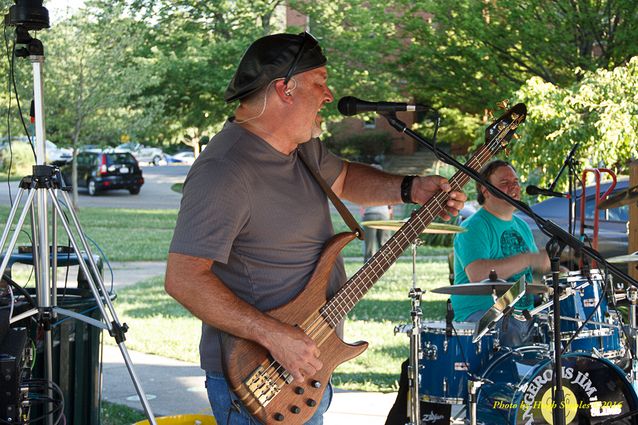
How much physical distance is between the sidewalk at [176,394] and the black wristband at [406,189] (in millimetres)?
2634

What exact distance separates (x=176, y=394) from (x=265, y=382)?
3753 millimetres

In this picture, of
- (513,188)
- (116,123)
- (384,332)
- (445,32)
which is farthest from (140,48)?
(513,188)

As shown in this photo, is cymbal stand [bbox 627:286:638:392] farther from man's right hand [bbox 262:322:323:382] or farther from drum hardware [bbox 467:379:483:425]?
man's right hand [bbox 262:322:323:382]

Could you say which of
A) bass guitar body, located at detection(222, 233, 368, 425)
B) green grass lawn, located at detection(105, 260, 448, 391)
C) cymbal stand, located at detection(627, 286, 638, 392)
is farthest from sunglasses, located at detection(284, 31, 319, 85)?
green grass lawn, located at detection(105, 260, 448, 391)

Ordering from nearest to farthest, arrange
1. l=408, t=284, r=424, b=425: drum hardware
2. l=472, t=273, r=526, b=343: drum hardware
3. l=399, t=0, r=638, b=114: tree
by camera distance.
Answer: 1. l=472, t=273, r=526, b=343: drum hardware
2. l=408, t=284, r=424, b=425: drum hardware
3. l=399, t=0, r=638, b=114: tree

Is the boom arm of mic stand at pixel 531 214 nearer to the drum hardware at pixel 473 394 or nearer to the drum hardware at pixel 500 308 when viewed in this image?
the drum hardware at pixel 500 308

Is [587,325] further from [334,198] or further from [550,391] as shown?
[334,198]

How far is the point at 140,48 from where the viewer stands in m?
24.5

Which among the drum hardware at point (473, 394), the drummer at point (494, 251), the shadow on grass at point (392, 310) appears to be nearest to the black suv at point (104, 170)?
the shadow on grass at point (392, 310)

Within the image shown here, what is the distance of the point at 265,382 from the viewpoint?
9.49 feet

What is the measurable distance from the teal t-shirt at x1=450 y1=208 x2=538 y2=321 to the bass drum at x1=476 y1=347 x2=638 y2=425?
44.0 inches

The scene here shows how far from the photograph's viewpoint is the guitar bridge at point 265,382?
2.88 meters

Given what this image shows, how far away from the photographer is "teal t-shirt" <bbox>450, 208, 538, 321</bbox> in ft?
18.6

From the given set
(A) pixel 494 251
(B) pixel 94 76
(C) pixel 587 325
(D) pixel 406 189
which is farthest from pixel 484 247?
(B) pixel 94 76
